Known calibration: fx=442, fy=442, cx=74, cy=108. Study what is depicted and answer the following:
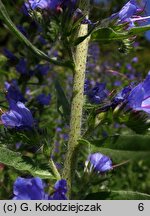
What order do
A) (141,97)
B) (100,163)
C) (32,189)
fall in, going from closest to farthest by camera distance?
(32,189), (141,97), (100,163)

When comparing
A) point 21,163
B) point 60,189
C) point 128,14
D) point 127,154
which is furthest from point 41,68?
point 127,154

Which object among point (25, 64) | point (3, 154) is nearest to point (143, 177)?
point (25, 64)

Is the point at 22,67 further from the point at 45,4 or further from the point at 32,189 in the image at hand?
the point at 32,189

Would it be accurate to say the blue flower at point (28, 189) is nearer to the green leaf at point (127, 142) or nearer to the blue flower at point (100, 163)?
the green leaf at point (127, 142)

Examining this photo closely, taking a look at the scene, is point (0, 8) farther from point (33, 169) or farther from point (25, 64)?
point (25, 64)

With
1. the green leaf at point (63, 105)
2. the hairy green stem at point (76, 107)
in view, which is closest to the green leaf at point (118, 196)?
the hairy green stem at point (76, 107)

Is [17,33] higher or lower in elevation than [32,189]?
higher

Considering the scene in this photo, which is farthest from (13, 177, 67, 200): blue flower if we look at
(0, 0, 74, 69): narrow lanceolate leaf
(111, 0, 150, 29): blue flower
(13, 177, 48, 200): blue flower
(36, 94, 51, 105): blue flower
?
(36, 94, 51, 105): blue flower
